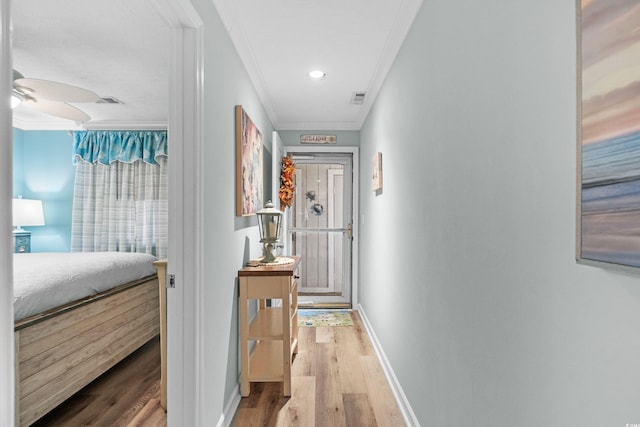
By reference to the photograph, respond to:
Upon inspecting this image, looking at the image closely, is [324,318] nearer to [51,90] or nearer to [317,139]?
[317,139]

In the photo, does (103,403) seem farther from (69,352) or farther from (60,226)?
(60,226)

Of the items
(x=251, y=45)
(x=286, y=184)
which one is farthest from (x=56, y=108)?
(x=286, y=184)

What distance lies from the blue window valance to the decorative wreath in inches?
64.6

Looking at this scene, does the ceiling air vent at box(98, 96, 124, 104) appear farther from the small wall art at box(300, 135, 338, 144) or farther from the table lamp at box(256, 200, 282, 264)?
the table lamp at box(256, 200, 282, 264)

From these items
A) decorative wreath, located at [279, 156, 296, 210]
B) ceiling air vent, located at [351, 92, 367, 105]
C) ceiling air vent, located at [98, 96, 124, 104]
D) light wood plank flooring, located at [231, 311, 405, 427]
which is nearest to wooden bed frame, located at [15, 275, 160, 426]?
light wood plank flooring, located at [231, 311, 405, 427]

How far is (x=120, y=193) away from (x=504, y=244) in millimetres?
4955

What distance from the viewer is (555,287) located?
82 cm

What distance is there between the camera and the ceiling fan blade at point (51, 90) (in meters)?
2.51

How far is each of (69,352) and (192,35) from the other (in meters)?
2.06

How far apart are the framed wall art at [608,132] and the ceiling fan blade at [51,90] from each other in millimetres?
2991

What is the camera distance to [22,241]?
458 cm

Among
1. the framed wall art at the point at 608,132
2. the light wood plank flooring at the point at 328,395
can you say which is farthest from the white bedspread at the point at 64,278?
the framed wall art at the point at 608,132

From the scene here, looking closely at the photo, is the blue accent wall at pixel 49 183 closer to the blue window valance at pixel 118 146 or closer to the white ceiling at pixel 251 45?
the blue window valance at pixel 118 146

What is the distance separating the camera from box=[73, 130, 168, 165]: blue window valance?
15.7 feet
